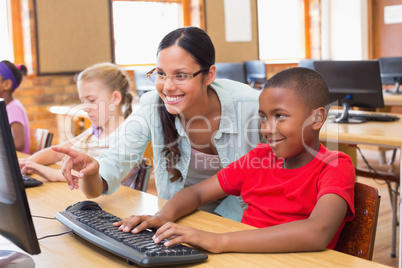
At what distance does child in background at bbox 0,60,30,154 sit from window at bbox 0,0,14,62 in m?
1.97

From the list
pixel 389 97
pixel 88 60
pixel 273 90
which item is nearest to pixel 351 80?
pixel 389 97

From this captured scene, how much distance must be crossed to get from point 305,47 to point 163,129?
638cm

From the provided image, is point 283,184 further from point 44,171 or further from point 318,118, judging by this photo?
point 44,171

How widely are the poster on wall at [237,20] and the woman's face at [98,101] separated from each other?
14.1 feet

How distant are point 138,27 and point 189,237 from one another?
16.4 feet

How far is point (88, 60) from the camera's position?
5.16 meters

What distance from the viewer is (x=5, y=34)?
4.78 m

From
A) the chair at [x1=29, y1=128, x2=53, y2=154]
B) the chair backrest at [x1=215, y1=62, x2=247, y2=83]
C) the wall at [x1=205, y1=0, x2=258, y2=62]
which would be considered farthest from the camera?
the wall at [x1=205, y1=0, x2=258, y2=62]

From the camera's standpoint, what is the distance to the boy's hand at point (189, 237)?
3.25 ft

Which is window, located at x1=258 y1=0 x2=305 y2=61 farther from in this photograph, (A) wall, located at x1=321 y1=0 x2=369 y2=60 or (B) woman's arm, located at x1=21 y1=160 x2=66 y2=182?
(B) woman's arm, located at x1=21 y1=160 x2=66 y2=182

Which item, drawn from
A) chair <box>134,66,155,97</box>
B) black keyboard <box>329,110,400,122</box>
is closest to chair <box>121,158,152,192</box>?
black keyboard <box>329,110,400,122</box>

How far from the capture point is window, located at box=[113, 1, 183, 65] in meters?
5.54

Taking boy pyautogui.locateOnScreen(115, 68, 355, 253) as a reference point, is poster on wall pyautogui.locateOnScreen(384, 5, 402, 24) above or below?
above

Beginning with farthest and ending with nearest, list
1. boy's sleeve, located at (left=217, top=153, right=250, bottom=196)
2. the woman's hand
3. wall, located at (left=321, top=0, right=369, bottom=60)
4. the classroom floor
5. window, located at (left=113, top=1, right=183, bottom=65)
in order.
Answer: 1. wall, located at (left=321, top=0, right=369, bottom=60)
2. window, located at (left=113, top=1, right=183, bottom=65)
3. the classroom floor
4. boy's sleeve, located at (left=217, top=153, right=250, bottom=196)
5. the woman's hand
